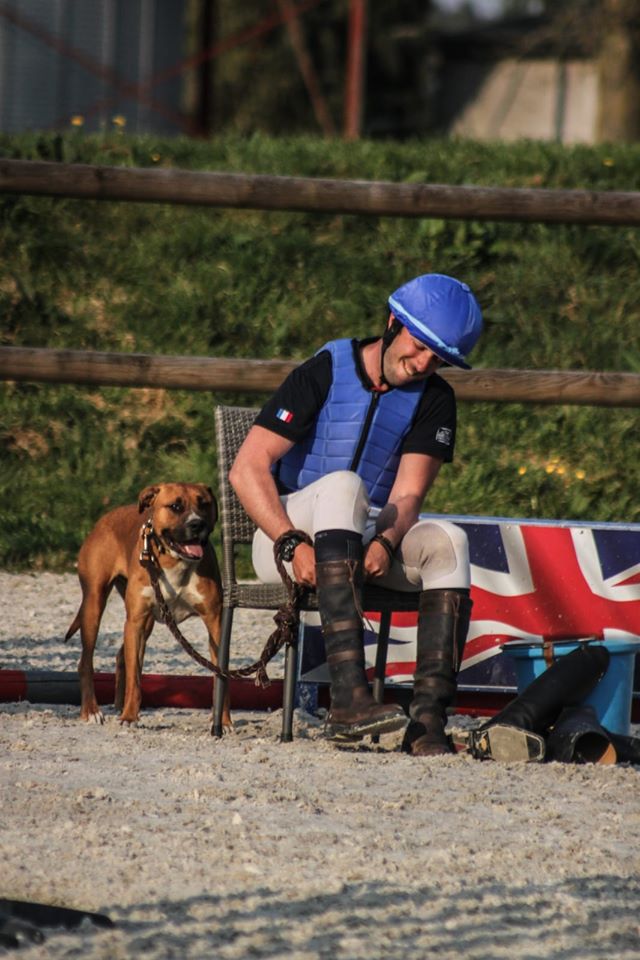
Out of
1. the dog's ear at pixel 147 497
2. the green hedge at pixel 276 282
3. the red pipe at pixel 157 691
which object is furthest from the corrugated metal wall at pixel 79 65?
the red pipe at pixel 157 691

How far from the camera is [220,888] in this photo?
3541 millimetres

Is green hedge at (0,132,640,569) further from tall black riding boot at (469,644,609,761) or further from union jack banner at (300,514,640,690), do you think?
tall black riding boot at (469,644,609,761)

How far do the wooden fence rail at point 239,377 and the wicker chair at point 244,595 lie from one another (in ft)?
4.83

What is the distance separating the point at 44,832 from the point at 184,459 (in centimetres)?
607

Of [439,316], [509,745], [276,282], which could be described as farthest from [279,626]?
[276,282]

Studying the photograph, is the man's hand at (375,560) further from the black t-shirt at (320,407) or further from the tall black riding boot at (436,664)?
the black t-shirt at (320,407)

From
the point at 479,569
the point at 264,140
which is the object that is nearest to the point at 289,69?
the point at 264,140

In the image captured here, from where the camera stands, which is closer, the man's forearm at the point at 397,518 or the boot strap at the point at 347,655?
the boot strap at the point at 347,655

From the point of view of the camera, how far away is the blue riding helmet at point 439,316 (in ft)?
17.2

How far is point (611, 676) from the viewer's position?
5.48 metres

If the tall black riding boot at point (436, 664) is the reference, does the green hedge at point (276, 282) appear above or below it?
above

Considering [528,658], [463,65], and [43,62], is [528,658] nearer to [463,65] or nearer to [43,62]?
[43,62]

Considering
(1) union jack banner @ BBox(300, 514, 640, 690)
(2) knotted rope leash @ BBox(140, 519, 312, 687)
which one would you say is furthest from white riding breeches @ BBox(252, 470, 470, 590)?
(1) union jack banner @ BBox(300, 514, 640, 690)

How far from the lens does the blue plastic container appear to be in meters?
5.47
